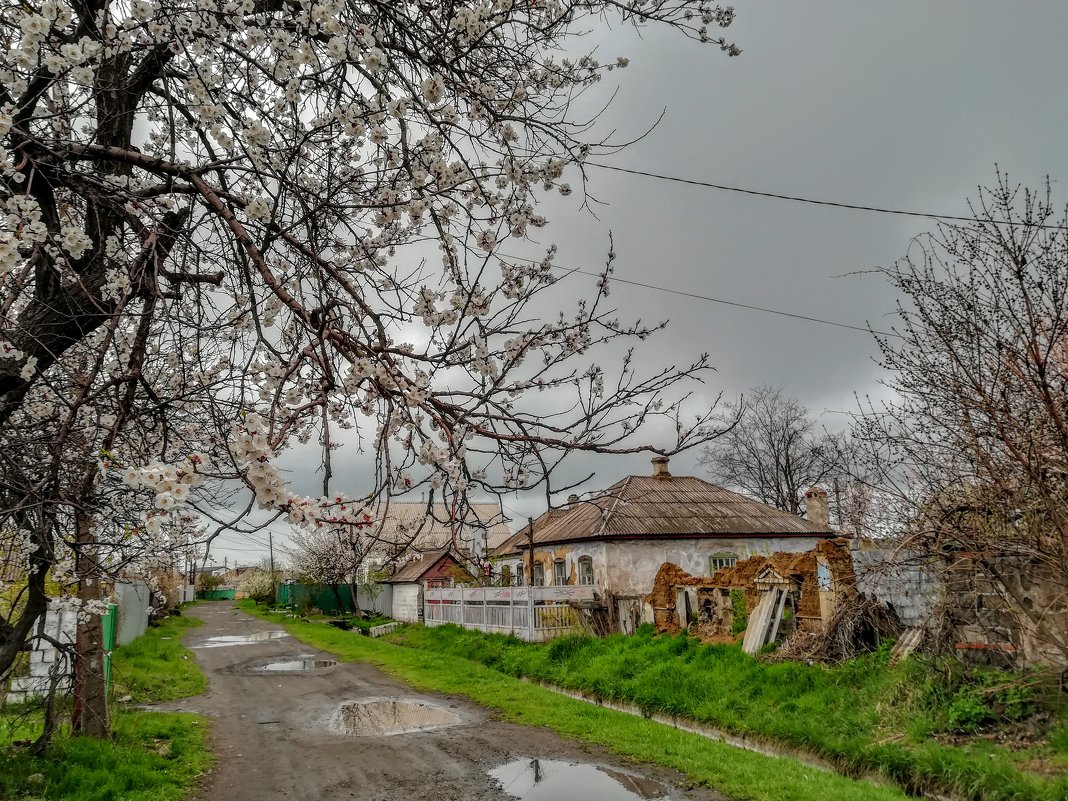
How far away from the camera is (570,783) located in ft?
24.3

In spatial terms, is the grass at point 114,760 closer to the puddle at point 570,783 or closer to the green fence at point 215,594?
the puddle at point 570,783

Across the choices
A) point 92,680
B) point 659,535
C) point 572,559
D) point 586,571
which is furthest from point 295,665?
point 92,680

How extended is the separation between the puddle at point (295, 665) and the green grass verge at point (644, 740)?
6.42ft

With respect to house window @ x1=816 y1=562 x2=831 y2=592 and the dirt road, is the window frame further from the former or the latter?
the dirt road

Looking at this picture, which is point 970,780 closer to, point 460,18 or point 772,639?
point 772,639

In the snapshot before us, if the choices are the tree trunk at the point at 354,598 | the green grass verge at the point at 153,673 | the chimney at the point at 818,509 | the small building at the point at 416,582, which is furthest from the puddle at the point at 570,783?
the small building at the point at 416,582

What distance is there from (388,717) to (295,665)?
8270 millimetres

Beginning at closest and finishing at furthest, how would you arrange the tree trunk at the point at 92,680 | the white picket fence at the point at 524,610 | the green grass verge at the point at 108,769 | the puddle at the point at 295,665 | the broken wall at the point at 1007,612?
1. the green grass verge at the point at 108,769
2. the broken wall at the point at 1007,612
3. the tree trunk at the point at 92,680
4. the puddle at the point at 295,665
5. the white picket fence at the point at 524,610

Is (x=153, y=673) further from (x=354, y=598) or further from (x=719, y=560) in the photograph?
(x=719, y=560)

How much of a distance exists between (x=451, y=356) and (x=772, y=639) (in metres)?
10.2

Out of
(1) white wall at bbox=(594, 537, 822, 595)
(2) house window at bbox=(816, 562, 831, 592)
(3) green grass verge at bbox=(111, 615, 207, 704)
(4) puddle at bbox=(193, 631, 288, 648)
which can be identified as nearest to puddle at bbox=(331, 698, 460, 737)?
(3) green grass verge at bbox=(111, 615, 207, 704)

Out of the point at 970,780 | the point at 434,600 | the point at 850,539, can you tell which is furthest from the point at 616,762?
the point at 434,600

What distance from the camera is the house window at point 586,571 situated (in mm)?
19994

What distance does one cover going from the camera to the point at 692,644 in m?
13.2
